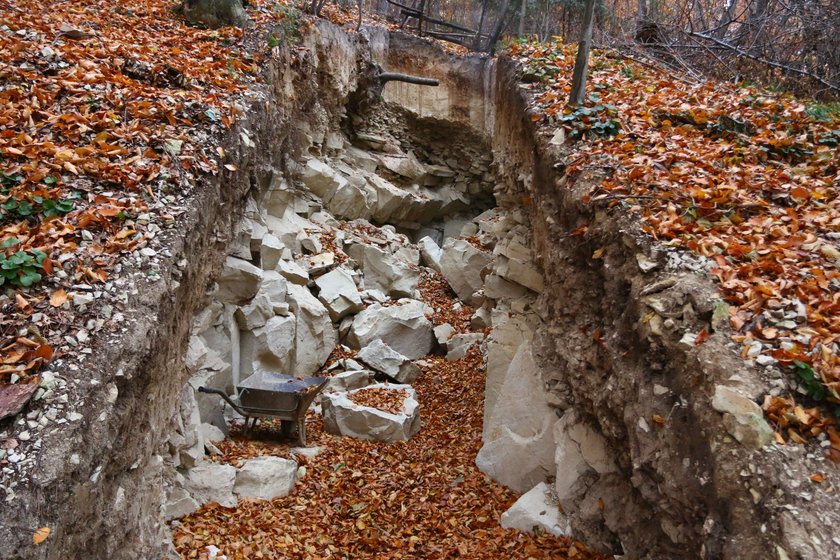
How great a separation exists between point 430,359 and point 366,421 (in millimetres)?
3056

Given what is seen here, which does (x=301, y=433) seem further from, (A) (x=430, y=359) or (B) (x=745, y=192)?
(B) (x=745, y=192)

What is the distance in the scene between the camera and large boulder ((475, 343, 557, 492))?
225 inches

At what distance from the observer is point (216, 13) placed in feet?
28.8

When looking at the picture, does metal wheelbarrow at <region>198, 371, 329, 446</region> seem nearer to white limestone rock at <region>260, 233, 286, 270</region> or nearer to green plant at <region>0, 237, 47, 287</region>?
white limestone rock at <region>260, 233, 286, 270</region>

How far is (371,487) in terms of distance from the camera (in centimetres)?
605

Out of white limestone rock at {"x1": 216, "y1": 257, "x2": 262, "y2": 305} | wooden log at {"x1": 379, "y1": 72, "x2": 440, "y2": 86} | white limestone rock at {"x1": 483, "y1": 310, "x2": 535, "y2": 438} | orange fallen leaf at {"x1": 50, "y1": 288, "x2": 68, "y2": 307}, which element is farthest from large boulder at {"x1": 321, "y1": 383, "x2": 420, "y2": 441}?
wooden log at {"x1": 379, "y1": 72, "x2": 440, "y2": 86}

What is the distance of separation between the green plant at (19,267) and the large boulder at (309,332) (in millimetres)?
5258

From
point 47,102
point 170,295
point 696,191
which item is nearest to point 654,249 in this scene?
point 696,191

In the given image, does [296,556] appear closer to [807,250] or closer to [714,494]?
[714,494]

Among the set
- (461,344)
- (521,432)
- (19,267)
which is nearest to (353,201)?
(461,344)

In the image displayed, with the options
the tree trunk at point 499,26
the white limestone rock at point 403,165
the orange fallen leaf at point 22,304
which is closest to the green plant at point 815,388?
the orange fallen leaf at point 22,304

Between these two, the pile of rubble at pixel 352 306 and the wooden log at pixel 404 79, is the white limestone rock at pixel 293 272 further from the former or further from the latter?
the wooden log at pixel 404 79

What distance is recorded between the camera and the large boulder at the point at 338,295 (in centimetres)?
1000

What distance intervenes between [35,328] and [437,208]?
42.7ft
